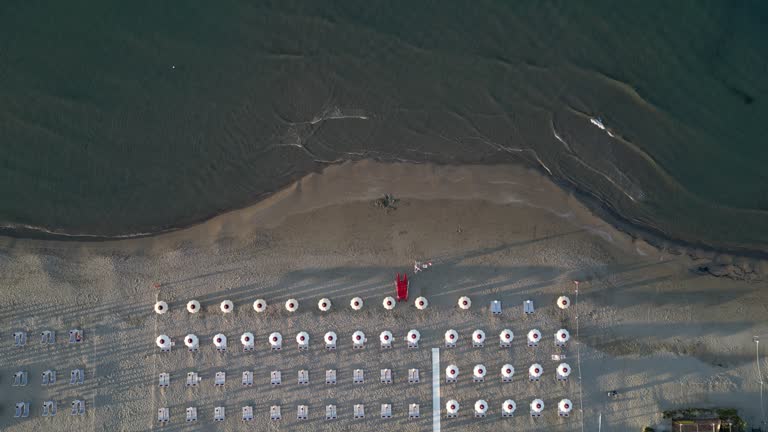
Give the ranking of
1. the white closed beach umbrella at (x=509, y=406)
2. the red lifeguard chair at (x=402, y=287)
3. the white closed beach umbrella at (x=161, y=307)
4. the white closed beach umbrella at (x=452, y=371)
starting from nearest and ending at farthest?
the white closed beach umbrella at (x=509, y=406) < the white closed beach umbrella at (x=452, y=371) < the red lifeguard chair at (x=402, y=287) < the white closed beach umbrella at (x=161, y=307)

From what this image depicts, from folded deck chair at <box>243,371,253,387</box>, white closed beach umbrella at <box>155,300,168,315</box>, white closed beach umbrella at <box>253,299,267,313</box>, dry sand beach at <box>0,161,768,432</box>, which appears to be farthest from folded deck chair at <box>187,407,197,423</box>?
white closed beach umbrella at <box>253,299,267,313</box>

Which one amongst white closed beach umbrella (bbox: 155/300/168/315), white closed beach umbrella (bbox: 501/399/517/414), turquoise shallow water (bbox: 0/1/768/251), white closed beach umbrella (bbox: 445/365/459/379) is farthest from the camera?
turquoise shallow water (bbox: 0/1/768/251)

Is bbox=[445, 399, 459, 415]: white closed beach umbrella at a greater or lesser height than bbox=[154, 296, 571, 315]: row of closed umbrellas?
lesser

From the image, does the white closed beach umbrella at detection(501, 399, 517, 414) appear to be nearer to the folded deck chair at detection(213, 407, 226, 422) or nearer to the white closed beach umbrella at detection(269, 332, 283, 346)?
the white closed beach umbrella at detection(269, 332, 283, 346)

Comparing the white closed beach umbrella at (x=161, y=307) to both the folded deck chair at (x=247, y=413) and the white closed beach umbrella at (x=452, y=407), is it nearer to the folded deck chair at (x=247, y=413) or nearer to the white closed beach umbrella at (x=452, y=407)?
the folded deck chair at (x=247, y=413)

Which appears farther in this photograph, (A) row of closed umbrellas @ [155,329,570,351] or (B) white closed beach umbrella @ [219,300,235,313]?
(B) white closed beach umbrella @ [219,300,235,313]

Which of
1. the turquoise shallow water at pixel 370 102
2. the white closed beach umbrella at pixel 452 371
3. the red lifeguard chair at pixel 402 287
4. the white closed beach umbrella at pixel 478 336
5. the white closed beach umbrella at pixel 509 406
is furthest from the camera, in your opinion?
the turquoise shallow water at pixel 370 102

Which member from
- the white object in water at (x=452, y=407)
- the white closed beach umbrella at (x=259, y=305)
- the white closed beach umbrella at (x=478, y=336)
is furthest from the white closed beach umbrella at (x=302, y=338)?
the white closed beach umbrella at (x=478, y=336)
